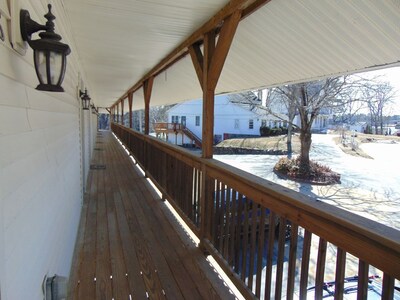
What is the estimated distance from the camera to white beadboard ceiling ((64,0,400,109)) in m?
2.26

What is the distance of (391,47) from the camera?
93.4 inches

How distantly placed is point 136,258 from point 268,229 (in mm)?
1387

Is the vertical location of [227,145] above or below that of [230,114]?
below

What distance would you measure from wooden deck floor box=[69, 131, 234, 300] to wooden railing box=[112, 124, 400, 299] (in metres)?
0.20

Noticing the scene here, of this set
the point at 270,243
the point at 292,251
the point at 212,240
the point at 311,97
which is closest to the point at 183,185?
the point at 212,240

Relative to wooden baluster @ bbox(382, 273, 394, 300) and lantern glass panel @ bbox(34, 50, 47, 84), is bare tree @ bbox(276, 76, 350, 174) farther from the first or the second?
lantern glass panel @ bbox(34, 50, 47, 84)

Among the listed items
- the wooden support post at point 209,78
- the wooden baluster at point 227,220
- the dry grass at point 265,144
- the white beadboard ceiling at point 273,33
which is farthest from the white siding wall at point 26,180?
the dry grass at point 265,144

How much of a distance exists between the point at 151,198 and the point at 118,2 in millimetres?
3039

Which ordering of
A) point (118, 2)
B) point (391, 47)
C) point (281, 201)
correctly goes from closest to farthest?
point (281, 201)
point (391, 47)
point (118, 2)

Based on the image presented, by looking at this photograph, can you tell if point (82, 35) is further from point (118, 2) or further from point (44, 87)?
point (44, 87)

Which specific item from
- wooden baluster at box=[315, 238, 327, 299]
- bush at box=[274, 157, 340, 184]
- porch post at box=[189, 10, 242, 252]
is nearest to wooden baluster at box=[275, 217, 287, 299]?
wooden baluster at box=[315, 238, 327, 299]

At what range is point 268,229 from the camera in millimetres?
2059

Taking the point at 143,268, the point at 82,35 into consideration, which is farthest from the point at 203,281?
the point at 82,35

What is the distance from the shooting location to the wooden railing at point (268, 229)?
118cm
